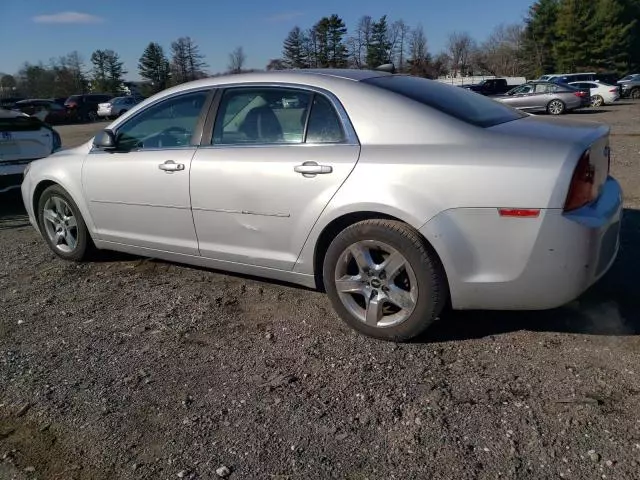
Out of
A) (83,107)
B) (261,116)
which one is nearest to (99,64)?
(83,107)

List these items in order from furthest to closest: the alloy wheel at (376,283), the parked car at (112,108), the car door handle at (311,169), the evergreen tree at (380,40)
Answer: the evergreen tree at (380,40) → the parked car at (112,108) → the car door handle at (311,169) → the alloy wheel at (376,283)

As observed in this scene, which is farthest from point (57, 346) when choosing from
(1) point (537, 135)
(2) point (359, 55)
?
(2) point (359, 55)

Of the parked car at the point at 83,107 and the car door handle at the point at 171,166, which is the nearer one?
the car door handle at the point at 171,166

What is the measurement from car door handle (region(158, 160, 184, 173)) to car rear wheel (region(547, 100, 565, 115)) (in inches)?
Result: 884

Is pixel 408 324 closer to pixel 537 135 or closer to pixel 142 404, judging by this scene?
pixel 537 135

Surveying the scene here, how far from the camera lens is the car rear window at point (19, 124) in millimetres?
7164

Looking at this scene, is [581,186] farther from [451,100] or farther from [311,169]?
[311,169]

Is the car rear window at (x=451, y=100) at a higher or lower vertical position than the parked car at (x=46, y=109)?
higher

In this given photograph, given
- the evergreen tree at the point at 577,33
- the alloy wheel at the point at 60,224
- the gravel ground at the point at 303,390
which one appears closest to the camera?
the gravel ground at the point at 303,390

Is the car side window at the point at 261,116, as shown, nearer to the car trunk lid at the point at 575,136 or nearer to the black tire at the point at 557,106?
the car trunk lid at the point at 575,136

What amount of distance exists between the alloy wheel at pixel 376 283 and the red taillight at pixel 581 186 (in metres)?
0.90

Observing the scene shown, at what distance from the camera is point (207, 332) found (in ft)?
11.9

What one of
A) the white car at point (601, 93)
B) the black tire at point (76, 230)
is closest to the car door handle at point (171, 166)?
the black tire at point (76, 230)

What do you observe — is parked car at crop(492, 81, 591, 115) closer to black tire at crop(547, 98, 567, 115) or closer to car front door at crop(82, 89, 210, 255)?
black tire at crop(547, 98, 567, 115)
